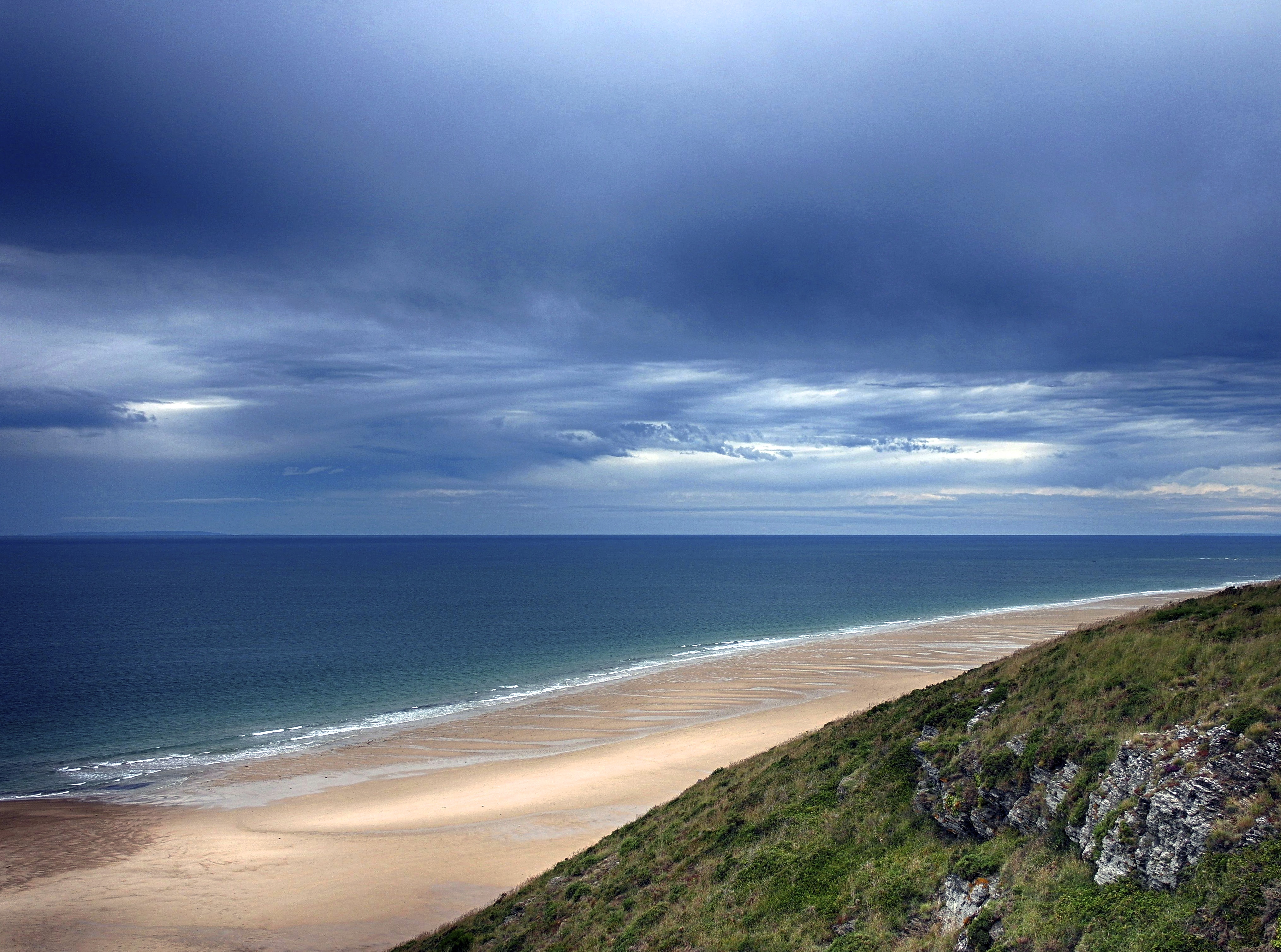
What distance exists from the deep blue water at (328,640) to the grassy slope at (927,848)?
32.4 meters

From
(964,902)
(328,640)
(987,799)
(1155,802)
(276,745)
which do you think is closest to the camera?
(1155,802)

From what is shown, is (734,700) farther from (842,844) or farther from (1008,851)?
(1008,851)

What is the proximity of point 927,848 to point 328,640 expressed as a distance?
7984 cm

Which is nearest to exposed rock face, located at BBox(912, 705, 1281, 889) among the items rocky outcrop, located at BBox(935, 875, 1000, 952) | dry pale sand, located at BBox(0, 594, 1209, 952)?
rocky outcrop, located at BBox(935, 875, 1000, 952)

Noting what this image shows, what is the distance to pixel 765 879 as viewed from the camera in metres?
17.4

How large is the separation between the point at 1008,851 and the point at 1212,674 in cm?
601

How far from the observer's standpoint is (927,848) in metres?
15.9

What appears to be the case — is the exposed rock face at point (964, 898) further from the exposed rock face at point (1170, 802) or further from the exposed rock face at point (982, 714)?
the exposed rock face at point (982, 714)

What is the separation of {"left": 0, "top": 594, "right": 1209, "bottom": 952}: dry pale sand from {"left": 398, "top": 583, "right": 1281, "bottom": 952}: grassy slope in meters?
6.34

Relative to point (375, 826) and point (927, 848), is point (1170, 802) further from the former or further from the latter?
point (375, 826)

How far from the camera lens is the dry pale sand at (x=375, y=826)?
80.6 ft

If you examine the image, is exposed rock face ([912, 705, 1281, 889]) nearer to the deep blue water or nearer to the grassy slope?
the grassy slope

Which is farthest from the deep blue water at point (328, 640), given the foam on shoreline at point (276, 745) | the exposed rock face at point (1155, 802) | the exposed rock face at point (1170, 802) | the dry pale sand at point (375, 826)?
the exposed rock face at point (1170, 802)

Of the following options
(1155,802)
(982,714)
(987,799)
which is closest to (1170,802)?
(1155,802)
